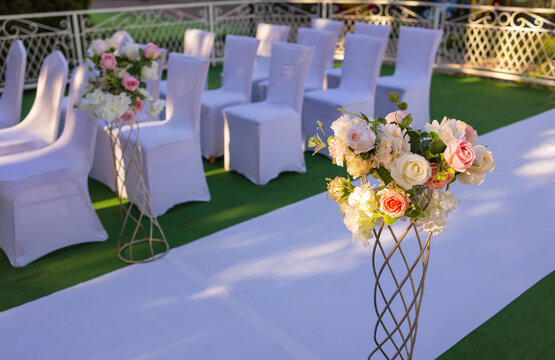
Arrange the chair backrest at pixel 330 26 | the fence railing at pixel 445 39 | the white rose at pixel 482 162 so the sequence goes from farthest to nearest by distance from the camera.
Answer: the fence railing at pixel 445 39, the chair backrest at pixel 330 26, the white rose at pixel 482 162

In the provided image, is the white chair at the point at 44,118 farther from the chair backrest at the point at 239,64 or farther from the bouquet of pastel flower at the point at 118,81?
the chair backrest at the point at 239,64

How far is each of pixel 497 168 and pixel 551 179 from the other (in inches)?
17.6

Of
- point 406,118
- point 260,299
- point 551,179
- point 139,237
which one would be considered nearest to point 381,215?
point 406,118

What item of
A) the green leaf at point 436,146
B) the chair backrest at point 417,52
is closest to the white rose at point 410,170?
the green leaf at point 436,146

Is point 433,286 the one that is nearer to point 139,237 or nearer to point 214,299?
point 214,299

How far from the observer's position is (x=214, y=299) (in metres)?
3.06

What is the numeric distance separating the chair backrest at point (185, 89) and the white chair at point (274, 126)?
58 cm

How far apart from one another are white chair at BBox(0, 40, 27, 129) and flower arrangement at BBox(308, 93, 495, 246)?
3534 millimetres

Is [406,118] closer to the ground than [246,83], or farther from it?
farther from it

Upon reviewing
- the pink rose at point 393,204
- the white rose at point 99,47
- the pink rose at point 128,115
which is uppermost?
the white rose at point 99,47

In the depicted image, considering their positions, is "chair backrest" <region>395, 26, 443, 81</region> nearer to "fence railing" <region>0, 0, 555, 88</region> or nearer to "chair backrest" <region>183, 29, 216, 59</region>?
"chair backrest" <region>183, 29, 216, 59</region>

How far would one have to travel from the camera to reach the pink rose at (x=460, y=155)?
1.61 meters

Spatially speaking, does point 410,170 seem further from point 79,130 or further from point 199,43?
point 199,43

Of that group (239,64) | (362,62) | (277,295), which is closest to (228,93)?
(239,64)
